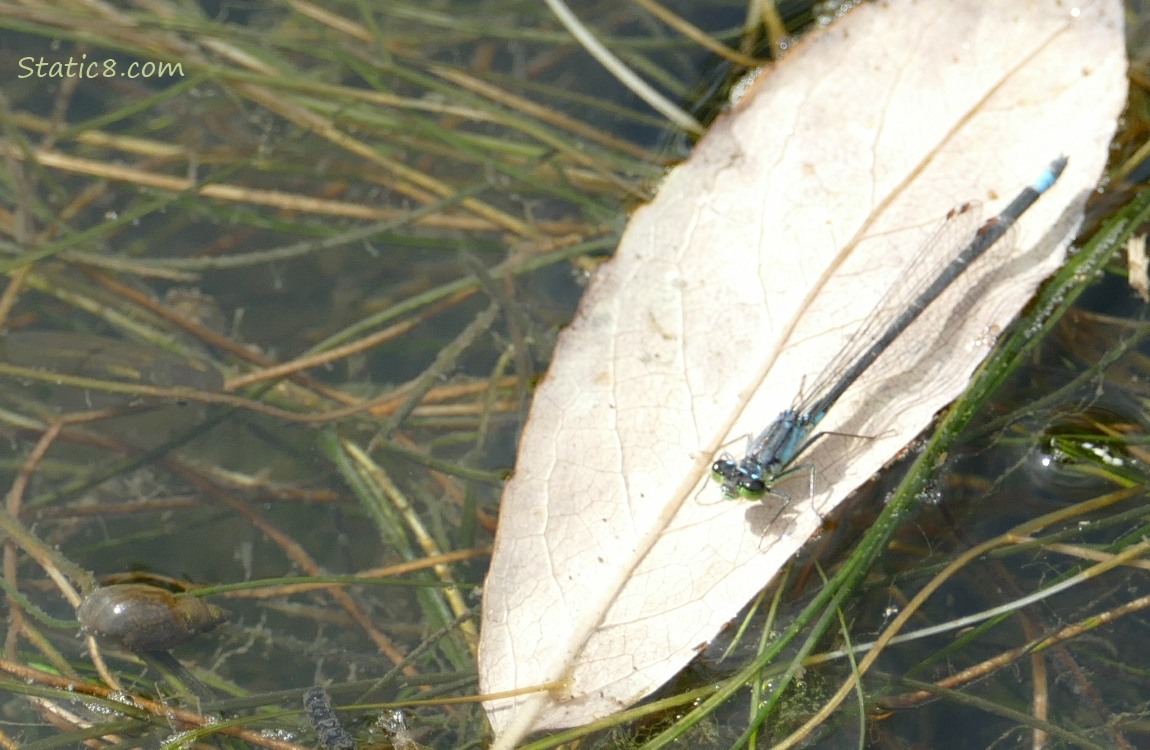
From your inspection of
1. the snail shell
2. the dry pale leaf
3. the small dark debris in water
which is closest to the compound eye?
the dry pale leaf

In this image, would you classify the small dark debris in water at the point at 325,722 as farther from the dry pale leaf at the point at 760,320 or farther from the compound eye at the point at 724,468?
the compound eye at the point at 724,468

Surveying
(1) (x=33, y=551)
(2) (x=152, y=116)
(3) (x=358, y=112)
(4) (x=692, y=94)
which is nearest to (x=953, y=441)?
(4) (x=692, y=94)

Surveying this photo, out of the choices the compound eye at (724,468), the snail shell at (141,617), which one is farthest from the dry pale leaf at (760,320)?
the snail shell at (141,617)

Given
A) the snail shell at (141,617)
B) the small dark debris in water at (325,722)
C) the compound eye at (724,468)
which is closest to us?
the compound eye at (724,468)

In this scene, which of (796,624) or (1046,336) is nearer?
(796,624)

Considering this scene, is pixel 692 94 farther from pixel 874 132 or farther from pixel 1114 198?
pixel 1114 198

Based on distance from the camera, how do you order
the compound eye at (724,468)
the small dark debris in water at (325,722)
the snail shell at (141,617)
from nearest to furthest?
the compound eye at (724,468) < the small dark debris in water at (325,722) < the snail shell at (141,617)

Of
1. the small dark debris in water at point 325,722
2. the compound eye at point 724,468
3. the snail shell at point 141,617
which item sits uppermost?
the compound eye at point 724,468

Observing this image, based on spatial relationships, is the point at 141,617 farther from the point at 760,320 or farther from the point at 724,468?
the point at 760,320
